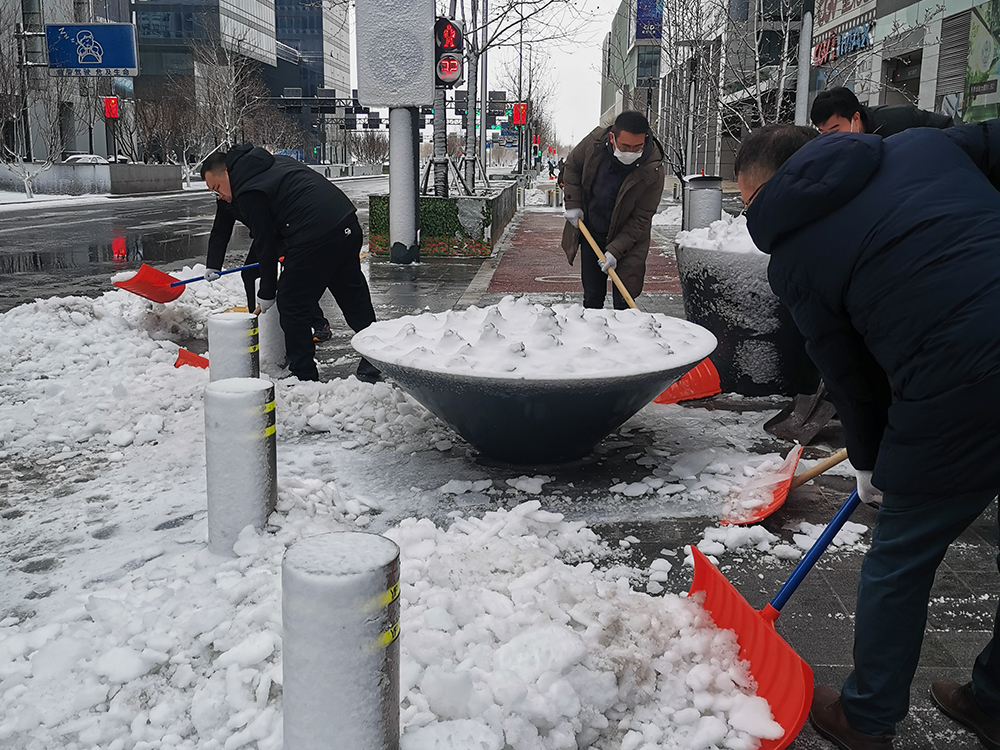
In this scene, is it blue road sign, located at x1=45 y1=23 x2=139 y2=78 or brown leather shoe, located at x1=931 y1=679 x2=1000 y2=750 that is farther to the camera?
blue road sign, located at x1=45 y1=23 x2=139 y2=78

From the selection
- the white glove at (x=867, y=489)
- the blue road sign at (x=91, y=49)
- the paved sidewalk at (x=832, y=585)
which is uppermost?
the blue road sign at (x=91, y=49)

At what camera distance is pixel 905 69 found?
21188 millimetres

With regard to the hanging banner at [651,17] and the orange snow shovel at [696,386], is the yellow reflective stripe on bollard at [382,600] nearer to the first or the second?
the orange snow shovel at [696,386]

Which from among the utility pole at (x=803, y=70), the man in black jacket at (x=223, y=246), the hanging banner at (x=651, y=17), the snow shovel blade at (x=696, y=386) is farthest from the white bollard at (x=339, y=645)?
the hanging banner at (x=651, y=17)

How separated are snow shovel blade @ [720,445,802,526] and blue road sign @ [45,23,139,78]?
38603 millimetres

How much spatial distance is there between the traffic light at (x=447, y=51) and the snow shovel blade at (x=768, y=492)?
30.2 feet

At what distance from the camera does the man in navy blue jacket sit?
2.05 meters

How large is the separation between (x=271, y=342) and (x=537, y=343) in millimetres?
2916

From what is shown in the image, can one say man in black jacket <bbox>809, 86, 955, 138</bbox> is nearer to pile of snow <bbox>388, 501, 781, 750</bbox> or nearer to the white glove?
the white glove

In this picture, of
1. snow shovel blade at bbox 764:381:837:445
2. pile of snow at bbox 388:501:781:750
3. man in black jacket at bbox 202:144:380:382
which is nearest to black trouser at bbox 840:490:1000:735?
pile of snow at bbox 388:501:781:750

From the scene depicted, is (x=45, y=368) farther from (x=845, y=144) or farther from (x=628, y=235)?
(x=845, y=144)

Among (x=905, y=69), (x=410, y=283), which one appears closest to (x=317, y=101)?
(x=905, y=69)

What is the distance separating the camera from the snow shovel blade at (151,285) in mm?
6844

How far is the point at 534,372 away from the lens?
157 inches
